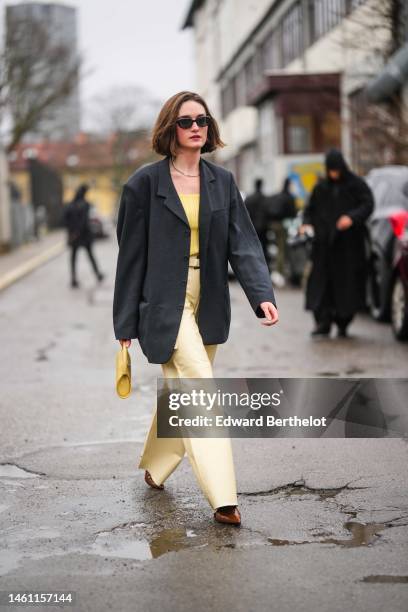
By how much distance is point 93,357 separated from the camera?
11156mm

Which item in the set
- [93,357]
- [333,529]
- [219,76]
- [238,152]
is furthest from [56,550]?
[219,76]

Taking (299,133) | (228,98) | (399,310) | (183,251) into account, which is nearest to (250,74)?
(228,98)

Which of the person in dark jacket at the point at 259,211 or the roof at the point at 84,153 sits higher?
the roof at the point at 84,153

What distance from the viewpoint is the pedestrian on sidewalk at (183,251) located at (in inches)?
199

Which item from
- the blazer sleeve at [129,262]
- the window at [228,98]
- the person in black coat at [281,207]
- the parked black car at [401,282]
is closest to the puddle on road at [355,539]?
the blazer sleeve at [129,262]

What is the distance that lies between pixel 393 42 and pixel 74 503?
722 inches

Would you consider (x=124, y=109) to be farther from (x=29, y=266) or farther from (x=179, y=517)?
(x=179, y=517)

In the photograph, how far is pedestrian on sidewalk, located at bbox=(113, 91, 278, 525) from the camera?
506 centimetres

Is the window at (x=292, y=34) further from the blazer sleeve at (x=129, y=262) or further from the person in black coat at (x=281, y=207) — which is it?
the blazer sleeve at (x=129, y=262)

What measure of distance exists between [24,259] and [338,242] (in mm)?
20001

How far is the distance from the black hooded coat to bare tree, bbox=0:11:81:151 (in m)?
29.1

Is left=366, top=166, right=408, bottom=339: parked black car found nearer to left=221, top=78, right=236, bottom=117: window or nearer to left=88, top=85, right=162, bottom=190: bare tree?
left=221, top=78, right=236, bottom=117: window

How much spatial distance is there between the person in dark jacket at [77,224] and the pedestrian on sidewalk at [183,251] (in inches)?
645

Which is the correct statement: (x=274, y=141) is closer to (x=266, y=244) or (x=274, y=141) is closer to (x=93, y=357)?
(x=266, y=244)
